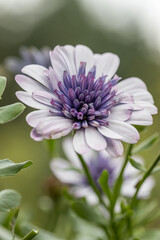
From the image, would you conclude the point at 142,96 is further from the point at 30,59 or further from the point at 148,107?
the point at 30,59

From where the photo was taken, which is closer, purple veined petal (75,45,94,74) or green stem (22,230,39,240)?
green stem (22,230,39,240)

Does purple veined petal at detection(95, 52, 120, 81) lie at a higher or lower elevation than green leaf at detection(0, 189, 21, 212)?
higher

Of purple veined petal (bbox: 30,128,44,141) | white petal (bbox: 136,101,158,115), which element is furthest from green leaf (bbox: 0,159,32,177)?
white petal (bbox: 136,101,158,115)

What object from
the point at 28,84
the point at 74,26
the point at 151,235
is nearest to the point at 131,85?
the point at 28,84

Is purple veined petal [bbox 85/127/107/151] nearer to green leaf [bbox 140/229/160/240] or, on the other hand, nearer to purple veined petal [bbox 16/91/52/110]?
purple veined petal [bbox 16/91/52/110]

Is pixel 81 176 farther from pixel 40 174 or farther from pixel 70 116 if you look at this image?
pixel 40 174

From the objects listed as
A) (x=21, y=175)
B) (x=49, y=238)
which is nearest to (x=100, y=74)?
(x=49, y=238)

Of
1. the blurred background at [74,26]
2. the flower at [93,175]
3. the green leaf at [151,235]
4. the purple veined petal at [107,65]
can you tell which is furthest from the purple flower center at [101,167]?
the blurred background at [74,26]
